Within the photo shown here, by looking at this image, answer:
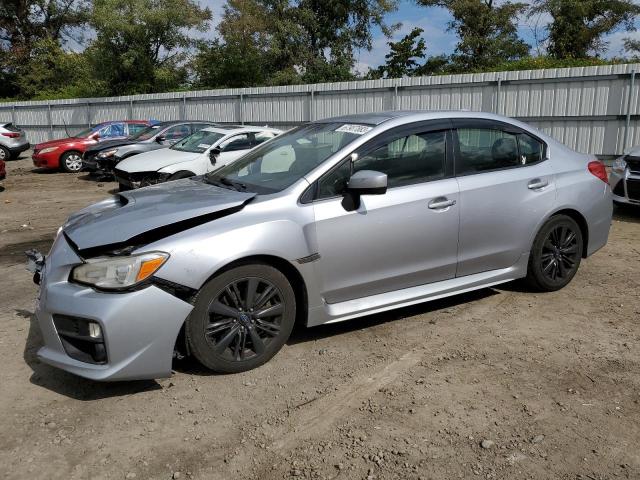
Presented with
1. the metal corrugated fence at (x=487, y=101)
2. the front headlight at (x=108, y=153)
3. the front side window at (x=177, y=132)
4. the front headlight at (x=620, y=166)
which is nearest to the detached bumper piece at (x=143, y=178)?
the front headlight at (x=108, y=153)

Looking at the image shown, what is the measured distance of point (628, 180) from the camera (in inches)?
316

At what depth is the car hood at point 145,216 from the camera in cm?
346

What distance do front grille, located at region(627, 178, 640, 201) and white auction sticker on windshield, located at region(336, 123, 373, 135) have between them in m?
5.35

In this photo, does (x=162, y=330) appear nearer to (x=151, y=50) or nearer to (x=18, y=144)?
(x=18, y=144)

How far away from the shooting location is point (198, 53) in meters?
32.6

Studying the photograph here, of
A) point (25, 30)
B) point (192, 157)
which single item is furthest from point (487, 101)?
point (25, 30)

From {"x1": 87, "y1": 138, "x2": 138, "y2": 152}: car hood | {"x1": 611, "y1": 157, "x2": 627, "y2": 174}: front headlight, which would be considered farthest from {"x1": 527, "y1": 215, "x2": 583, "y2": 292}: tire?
{"x1": 87, "y1": 138, "x2": 138, "y2": 152}: car hood

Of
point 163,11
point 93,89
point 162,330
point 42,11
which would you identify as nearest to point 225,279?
point 162,330

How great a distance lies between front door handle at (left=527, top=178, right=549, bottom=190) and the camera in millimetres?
4801

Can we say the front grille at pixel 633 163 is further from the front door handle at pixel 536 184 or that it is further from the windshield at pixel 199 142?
the windshield at pixel 199 142

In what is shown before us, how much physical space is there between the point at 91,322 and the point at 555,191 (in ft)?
12.5

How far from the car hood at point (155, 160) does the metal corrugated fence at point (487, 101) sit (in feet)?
24.4

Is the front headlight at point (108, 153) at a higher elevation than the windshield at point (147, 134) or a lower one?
lower

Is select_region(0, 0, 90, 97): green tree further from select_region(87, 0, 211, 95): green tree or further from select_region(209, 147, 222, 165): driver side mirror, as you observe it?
select_region(209, 147, 222, 165): driver side mirror
